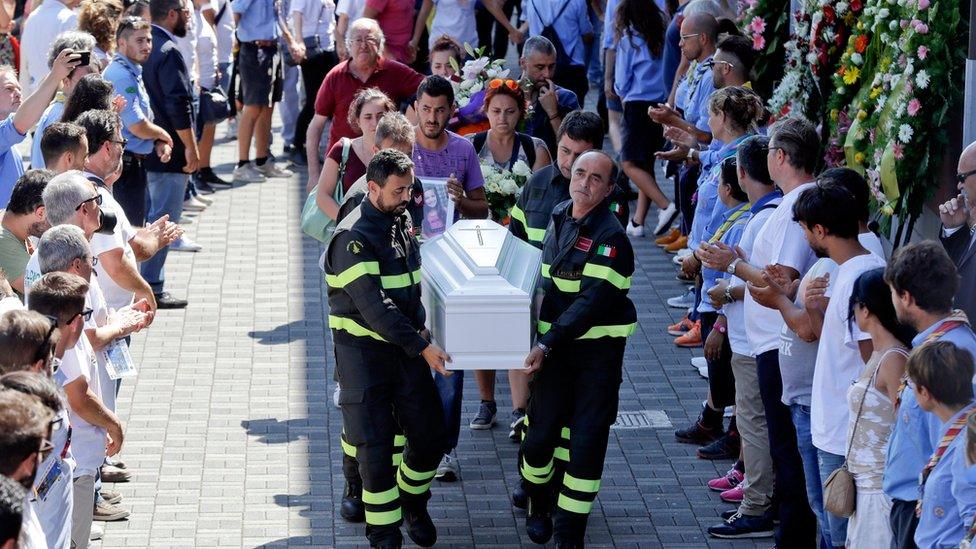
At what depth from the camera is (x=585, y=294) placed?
632 cm

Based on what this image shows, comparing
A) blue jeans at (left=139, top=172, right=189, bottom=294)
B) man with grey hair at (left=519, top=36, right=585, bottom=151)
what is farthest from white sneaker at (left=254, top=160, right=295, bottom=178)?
man with grey hair at (left=519, top=36, right=585, bottom=151)

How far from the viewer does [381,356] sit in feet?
20.7

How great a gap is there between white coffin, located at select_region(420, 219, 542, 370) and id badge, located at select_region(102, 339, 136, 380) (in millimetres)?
1378

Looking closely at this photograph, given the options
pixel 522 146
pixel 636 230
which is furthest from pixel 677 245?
pixel 522 146

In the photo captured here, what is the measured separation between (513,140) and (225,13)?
240 inches

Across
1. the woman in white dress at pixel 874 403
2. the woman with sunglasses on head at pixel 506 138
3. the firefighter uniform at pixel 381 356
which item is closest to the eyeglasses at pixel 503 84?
the woman with sunglasses on head at pixel 506 138

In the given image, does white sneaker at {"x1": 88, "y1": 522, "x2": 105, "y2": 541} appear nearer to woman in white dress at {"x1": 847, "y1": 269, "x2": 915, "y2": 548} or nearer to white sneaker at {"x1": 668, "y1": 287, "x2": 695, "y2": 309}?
woman in white dress at {"x1": 847, "y1": 269, "x2": 915, "y2": 548}

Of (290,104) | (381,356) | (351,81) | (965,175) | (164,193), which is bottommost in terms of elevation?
(290,104)

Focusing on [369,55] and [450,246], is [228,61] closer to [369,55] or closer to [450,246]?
[369,55]

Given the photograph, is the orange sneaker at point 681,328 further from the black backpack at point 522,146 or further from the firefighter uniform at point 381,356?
the firefighter uniform at point 381,356

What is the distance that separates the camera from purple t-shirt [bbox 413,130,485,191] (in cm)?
794

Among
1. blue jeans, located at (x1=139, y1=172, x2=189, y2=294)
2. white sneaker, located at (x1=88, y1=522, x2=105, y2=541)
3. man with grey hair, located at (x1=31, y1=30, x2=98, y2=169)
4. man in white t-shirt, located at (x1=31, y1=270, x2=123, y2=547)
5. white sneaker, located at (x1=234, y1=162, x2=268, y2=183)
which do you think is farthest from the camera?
white sneaker, located at (x1=234, y1=162, x2=268, y2=183)

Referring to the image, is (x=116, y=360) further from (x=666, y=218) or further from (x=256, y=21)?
(x=256, y=21)

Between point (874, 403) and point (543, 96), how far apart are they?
4654 mm
